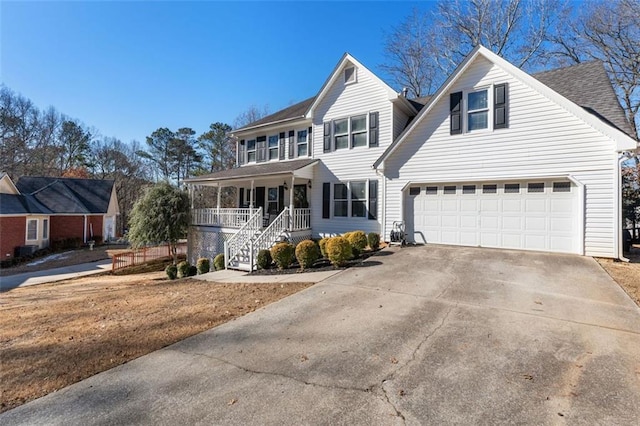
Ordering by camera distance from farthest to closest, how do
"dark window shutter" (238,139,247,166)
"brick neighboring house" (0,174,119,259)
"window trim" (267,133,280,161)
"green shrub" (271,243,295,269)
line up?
"brick neighboring house" (0,174,119,259), "dark window shutter" (238,139,247,166), "window trim" (267,133,280,161), "green shrub" (271,243,295,269)

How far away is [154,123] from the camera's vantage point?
38531 millimetres

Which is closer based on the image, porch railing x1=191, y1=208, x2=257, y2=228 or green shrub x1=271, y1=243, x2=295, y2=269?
green shrub x1=271, y1=243, x2=295, y2=269

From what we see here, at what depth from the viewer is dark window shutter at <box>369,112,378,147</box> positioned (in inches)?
522

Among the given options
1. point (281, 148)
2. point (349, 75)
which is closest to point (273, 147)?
point (281, 148)

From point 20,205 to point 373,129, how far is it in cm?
2552

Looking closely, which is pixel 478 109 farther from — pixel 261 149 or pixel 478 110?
pixel 261 149

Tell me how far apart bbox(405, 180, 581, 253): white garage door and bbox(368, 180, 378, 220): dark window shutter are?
53.5 inches

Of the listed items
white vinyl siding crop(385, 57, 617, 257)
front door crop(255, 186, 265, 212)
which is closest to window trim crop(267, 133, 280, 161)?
front door crop(255, 186, 265, 212)

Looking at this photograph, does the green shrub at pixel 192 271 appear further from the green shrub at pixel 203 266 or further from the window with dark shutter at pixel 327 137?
the window with dark shutter at pixel 327 137

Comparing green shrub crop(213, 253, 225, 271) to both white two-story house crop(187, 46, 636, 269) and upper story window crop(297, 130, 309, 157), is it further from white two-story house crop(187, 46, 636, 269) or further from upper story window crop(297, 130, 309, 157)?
upper story window crop(297, 130, 309, 157)

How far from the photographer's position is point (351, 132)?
14.0 metres

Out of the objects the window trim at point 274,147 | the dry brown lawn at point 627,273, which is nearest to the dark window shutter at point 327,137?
the window trim at point 274,147

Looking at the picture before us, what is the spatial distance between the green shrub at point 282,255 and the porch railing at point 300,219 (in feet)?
11.5

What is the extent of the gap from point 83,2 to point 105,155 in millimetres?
35964
